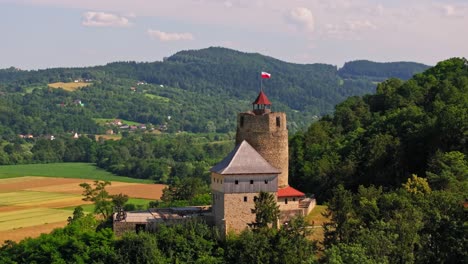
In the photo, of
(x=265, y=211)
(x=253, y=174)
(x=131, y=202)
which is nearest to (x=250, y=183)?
(x=253, y=174)

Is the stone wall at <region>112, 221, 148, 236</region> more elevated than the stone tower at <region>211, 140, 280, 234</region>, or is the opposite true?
the stone tower at <region>211, 140, 280, 234</region>

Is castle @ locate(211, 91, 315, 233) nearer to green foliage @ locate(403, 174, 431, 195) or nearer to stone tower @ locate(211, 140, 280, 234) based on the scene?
stone tower @ locate(211, 140, 280, 234)

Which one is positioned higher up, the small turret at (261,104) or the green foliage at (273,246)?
the small turret at (261,104)

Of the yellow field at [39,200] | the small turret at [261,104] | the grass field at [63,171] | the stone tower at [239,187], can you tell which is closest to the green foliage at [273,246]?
the stone tower at [239,187]

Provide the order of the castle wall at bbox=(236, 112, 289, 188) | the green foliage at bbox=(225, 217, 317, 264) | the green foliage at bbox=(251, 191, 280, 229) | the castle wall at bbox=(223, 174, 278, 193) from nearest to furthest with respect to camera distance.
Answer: the green foliage at bbox=(225, 217, 317, 264)
the green foliage at bbox=(251, 191, 280, 229)
the castle wall at bbox=(223, 174, 278, 193)
the castle wall at bbox=(236, 112, 289, 188)

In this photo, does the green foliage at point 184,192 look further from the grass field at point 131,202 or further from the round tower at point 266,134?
the round tower at point 266,134

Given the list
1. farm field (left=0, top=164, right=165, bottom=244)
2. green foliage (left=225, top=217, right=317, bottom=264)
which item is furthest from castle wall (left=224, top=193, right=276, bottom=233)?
farm field (left=0, top=164, right=165, bottom=244)

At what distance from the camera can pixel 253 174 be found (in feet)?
164

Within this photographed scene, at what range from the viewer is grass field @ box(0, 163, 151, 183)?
128725 millimetres

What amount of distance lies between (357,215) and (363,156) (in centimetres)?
1776

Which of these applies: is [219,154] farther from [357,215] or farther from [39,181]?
[357,215]

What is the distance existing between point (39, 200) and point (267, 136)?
53.9m

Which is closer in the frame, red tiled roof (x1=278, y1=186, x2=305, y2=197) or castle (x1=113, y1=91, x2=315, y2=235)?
castle (x1=113, y1=91, x2=315, y2=235)

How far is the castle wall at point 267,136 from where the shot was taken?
53.6 metres
